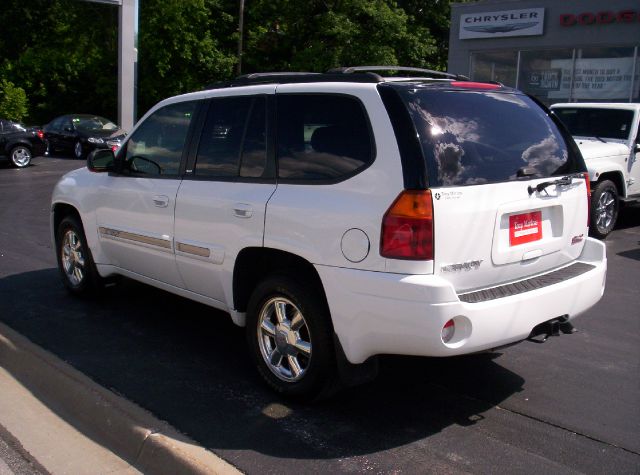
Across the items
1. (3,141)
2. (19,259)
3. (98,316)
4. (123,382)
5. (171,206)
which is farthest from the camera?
(3,141)

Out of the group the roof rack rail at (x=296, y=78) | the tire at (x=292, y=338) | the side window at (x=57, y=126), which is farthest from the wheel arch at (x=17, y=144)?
the tire at (x=292, y=338)

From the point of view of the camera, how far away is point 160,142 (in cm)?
540

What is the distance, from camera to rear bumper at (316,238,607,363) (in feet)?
11.6

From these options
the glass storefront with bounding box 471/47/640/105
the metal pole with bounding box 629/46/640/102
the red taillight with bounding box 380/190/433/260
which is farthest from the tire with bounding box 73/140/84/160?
the red taillight with bounding box 380/190/433/260

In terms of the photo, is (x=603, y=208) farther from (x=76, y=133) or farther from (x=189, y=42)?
(x=189, y=42)

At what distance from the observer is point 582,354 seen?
17.0 ft

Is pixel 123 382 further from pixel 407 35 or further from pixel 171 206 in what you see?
pixel 407 35

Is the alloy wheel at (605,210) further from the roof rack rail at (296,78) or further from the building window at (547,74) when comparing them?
the building window at (547,74)

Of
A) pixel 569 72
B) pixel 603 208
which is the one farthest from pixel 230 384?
pixel 569 72

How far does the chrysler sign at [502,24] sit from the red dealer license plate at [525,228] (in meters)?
17.6

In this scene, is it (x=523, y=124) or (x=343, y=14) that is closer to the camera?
(x=523, y=124)

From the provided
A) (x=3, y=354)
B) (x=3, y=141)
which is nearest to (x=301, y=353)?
(x=3, y=354)

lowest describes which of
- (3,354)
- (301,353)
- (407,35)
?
(3,354)

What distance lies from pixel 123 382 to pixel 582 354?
3.21 meters
